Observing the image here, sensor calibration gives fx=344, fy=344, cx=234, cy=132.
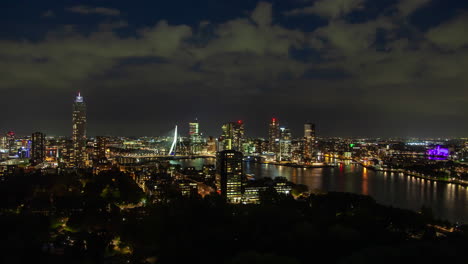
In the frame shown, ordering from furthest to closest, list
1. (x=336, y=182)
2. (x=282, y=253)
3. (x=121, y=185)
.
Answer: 1. (x=336, y=182)
2. (x=121, y=185)
3. (x=282, y=253)

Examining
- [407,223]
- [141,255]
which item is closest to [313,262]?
[141,255]

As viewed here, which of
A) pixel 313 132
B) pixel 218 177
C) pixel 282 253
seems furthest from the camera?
pixel 313 132

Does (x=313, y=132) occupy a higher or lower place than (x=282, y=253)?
higher

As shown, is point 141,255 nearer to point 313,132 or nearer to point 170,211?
point 170,211

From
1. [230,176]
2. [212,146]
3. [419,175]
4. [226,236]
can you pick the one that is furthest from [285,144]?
[226,236]

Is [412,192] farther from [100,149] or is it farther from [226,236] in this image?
[100,149]

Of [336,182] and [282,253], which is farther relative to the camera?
[336,182]

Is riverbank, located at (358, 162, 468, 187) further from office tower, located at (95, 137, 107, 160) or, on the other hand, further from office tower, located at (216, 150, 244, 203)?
office tower, located at (95, 137, 107, 160)

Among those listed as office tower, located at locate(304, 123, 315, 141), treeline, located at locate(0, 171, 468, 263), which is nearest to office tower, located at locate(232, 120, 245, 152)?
office tower, located at locate(304, 123, 315, 141)
